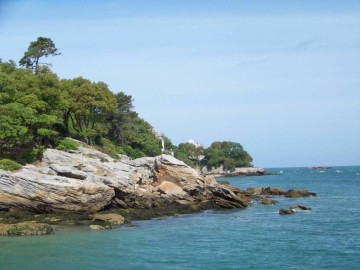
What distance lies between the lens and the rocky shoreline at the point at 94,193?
32531 millimetres

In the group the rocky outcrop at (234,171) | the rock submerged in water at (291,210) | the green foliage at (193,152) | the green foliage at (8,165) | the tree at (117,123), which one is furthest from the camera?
the rocky outcrop at (234,171)

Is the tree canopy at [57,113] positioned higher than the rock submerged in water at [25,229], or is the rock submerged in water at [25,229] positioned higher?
the tree canopy at [57,113]

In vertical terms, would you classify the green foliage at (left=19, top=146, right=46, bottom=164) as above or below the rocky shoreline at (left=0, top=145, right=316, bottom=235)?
above

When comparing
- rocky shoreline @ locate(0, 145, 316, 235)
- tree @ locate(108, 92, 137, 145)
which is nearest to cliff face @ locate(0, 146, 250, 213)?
rocky shoreline @ locate(0, 145, 316, 235)

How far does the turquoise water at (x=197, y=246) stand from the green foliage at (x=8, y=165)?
27.6ft

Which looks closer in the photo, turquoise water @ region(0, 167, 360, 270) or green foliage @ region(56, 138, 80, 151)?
turquoise water @ region(0, 167, 360, 270)

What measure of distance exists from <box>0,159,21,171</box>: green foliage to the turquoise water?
8.41 meters

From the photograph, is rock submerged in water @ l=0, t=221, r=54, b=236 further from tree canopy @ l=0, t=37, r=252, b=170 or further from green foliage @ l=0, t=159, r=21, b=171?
tree canopy @ l=0, t=37, r=252, b=170

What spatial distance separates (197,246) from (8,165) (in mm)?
17373

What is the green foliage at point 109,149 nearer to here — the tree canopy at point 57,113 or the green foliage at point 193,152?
the tree canopy at point 57,113

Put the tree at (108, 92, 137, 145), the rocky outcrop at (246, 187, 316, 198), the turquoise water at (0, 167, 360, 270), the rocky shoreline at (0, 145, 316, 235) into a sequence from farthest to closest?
1. the tree at (108, 92, 137, 145)
2. the rocky outcrop at (246, 187, 316, 198)
3. the rocky shoreline at (0, 145, 316, 235)
4. the turquoise water at (0, 167, 360, 270)

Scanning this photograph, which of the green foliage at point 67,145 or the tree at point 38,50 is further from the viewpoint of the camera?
the tree at point 38,50

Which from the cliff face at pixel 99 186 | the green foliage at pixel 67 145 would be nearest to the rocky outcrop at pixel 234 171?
the cliff face at pixel 99 186

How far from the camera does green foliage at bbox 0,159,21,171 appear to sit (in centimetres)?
3491
